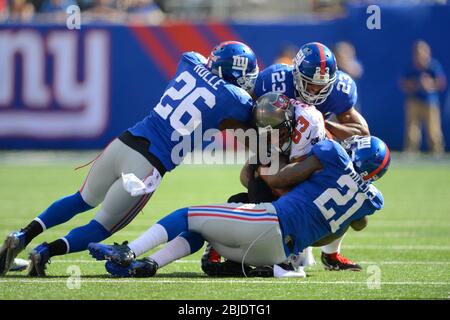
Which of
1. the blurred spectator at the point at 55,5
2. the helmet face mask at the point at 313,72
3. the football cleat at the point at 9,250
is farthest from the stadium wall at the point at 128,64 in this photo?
the football cleat at the point at 9,250

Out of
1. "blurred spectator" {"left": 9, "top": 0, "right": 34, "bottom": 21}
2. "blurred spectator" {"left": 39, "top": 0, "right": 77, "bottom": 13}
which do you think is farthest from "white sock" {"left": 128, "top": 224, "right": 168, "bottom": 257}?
"blurred spectator" {"left": 39, "top": 0, "right": 77, "bottom": 13}

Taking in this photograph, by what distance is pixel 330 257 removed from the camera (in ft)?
20.5

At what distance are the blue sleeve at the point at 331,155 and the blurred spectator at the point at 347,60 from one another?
930 centimetres

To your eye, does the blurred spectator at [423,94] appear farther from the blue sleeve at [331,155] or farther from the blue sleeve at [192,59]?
the blue sleeve at [331,155]

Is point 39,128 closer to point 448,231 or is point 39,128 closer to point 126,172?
point 448,231

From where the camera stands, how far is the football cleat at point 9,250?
5578mm

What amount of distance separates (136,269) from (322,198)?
1.19 m

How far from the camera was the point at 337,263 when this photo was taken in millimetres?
6199

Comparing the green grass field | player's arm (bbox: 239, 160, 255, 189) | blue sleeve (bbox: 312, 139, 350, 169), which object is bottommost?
the green grass field

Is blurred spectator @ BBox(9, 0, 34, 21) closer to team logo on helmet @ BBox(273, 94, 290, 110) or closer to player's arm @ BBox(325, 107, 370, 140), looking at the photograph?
player's arm @ BBox(325, 107, 370, 140)

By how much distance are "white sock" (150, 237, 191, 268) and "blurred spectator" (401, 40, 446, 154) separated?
10.4m

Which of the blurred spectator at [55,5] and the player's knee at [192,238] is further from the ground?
the blurred spectator at [55,5]

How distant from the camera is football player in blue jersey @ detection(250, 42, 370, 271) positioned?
241 inches

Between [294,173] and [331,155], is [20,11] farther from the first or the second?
[331,155]
